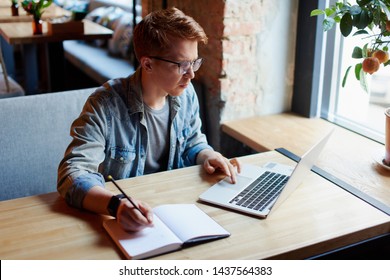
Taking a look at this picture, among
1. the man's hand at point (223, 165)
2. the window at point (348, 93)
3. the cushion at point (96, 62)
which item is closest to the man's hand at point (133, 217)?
the man's hand at point (223, 165)

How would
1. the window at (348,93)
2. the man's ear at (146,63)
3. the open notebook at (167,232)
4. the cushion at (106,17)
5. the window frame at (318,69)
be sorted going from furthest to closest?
the cushion at (106,17) → the window frame at (318,69) → the window at (348,93) → the man's ear at (146,63) → the open notebook at (167,232)

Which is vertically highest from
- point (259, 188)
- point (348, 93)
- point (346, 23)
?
point (346, 23)

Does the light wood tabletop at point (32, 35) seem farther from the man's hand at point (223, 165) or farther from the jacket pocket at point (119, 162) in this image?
the man's hand at point (223, 165)

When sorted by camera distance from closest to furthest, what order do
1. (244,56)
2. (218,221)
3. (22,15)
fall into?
(218,221) → (244,56) → (22,15)

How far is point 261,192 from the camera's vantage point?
1.56 m

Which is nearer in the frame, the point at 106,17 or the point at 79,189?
the point at 79,189

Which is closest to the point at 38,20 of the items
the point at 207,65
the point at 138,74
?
the point at 207,65

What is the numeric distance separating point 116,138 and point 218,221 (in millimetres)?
493

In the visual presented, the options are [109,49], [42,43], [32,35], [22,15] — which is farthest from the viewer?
[109,49]

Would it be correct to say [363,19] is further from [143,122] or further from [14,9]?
[14,9]

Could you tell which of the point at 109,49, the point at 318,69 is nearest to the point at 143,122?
the point at 318,69

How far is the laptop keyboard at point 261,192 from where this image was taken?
1489 millimetres

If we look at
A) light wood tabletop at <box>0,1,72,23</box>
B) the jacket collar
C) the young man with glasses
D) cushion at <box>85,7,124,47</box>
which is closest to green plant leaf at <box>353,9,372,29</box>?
the young man with glasses

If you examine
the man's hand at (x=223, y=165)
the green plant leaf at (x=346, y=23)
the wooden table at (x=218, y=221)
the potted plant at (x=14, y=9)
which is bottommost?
the wooden table at (x=218, y=221)
